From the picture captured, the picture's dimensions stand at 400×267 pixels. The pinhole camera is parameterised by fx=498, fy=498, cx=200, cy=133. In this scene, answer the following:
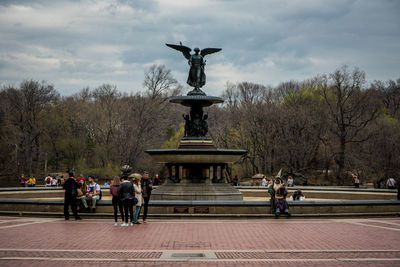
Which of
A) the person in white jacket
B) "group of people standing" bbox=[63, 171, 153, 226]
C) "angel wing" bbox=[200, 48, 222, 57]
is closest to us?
"group of people standing" bbox=[63, 171, 153, 226]

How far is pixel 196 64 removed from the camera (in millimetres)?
26859

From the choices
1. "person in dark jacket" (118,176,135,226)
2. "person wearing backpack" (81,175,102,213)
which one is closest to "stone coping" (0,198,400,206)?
"person wearing backpack" (81,175,102,213)

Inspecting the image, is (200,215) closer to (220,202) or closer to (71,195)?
(220,202)

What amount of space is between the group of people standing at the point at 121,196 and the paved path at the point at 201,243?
2.04ft

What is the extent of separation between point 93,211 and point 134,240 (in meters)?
6.10

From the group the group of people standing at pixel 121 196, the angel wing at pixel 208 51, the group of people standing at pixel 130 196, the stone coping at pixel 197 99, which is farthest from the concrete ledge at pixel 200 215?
the angel wing at pixel 208 51

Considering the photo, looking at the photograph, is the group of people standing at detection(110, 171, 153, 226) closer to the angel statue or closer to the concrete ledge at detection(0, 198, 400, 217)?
the concrete ledge at detection(0, 198, 400, 217)

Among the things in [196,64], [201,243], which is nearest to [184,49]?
[196,64]

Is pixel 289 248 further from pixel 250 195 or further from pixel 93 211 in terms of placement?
pixel 250 195

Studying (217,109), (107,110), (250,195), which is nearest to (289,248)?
(250,195)

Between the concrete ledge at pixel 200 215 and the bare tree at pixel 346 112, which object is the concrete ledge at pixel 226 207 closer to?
the concrete ledge at pixel 200 215

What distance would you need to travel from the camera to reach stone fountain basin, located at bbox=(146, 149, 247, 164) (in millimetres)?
23641

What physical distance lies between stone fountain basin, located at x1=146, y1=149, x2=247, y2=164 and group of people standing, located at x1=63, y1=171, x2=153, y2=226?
4.94 meters

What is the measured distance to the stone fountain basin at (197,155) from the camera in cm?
2364
